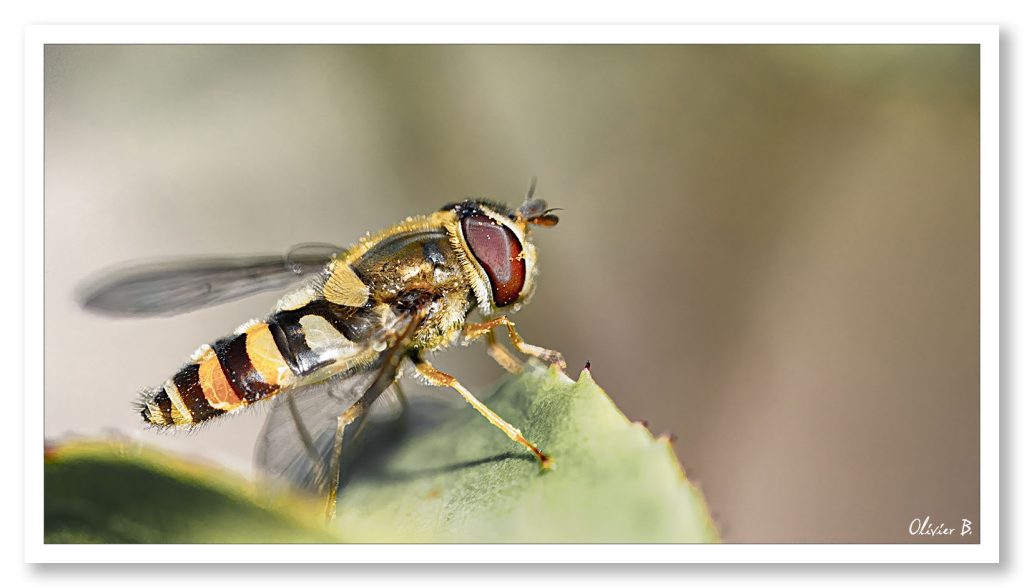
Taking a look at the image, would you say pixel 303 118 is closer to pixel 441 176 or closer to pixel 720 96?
pixel 441 176

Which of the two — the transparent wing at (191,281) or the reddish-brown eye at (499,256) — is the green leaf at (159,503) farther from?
the reddish-brown eye at (499,256)

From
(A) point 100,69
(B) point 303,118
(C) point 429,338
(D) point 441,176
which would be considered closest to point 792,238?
(D) point 441,176

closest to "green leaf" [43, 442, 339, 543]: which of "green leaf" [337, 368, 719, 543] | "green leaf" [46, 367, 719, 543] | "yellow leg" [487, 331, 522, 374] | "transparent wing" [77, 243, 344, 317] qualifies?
"green leaf" [46, 367, 719, 543]

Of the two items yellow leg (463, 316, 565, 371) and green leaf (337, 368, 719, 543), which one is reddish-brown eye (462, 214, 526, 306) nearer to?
yellow leg (463, 316, 565, 371)
